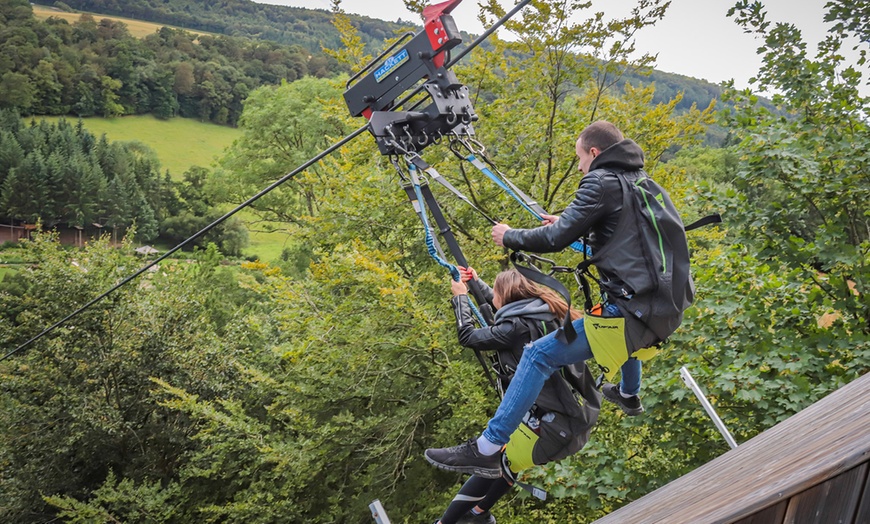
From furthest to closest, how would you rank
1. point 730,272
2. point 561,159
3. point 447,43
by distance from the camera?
point 561,159
point 730,272
point 447,43

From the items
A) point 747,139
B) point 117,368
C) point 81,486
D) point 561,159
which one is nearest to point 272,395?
point 117,368

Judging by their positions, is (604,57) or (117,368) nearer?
(604,57)

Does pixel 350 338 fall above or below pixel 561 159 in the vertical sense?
below

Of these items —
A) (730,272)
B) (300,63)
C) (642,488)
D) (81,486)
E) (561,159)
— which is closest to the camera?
(642,488)

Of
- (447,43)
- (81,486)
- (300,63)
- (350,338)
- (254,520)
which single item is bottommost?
(254,520)

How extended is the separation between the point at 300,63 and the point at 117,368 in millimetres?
55622

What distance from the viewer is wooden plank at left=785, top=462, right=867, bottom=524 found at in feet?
4.10

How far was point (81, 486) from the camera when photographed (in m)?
14.6

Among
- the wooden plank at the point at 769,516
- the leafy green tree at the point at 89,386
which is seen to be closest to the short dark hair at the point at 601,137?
the wooden plank at the point at 769,516

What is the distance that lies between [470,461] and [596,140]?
1.67 m

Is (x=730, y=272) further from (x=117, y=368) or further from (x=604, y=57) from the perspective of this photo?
(x=117, y=368)

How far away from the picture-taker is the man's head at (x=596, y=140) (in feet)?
9.43

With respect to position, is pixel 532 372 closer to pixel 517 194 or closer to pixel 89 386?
pixel 517 194

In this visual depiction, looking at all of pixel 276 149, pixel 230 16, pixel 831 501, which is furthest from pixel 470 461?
pixel 230 16
